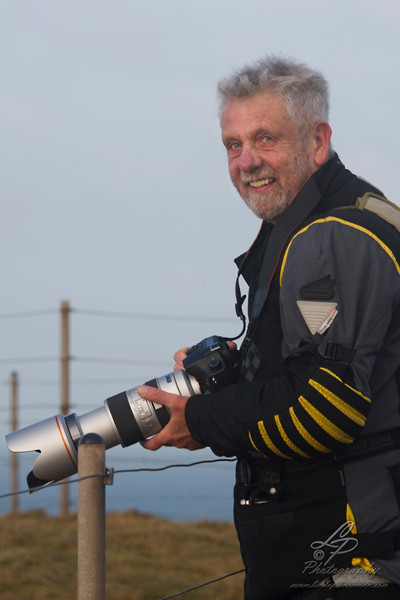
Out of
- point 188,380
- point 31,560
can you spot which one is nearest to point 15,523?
point 31,560

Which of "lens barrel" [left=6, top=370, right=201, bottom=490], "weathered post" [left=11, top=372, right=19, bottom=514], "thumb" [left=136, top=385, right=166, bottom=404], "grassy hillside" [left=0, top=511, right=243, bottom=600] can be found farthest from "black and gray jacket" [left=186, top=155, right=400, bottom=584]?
"weathered post" [left=11, top=372, right=19, bottom=514]

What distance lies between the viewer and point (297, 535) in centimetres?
233

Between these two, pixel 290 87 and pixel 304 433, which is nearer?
pixel 304 433

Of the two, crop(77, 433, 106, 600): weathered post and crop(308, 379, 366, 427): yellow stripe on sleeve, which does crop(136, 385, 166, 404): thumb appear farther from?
crop(308, 379, 366, 427): yellow stripe on sleeve

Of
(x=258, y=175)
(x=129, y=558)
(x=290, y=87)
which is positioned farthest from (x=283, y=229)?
(x=129, y=558)

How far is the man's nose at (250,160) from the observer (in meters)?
2.66

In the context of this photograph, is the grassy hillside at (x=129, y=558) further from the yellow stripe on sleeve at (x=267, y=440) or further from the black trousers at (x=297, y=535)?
the yellow stripe on sleeve at (x=267, y=440)

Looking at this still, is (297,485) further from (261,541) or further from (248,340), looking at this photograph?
(248,340)

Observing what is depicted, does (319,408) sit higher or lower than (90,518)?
higher

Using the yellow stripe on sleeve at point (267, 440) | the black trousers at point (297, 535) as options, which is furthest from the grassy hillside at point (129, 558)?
the yellow stripe on sleeve at point (267, 440)

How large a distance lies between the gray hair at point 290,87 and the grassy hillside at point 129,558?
582 cm

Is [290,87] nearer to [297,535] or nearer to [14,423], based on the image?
[297,535]

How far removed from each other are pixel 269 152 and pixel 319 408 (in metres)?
0.85

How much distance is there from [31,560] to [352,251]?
23.2ft
